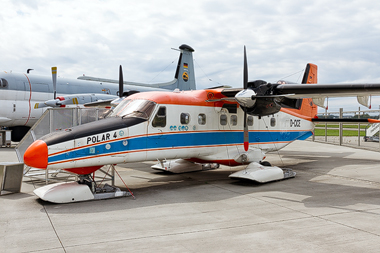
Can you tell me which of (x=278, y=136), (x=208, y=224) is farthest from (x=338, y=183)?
(x=208, y=224)

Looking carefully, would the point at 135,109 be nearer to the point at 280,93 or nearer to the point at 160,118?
the point at 160,118

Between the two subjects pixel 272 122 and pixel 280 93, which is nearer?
pixel 280 93

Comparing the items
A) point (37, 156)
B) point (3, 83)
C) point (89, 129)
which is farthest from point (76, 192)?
point (3, 83)

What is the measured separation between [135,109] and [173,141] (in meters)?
1.49

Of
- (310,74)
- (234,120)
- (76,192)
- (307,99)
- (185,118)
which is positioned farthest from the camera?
(307,99)

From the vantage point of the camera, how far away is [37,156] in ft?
22.9

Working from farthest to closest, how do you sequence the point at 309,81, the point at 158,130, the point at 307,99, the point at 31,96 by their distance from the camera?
the point at 31,96 < the point at 307,99 < the point at 309,81 < the point at 158,130

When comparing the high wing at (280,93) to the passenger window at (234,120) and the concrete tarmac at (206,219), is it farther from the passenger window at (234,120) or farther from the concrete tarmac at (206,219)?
the concrete tarmac at (206,219)

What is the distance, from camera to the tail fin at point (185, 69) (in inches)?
1230

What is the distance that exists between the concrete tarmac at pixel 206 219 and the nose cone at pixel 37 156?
0.96 meters

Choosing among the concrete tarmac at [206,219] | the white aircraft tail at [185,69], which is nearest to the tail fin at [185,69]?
the white aircraft tail at [185,69]

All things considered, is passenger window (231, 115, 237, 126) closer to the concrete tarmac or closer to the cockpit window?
the concrete tarmac

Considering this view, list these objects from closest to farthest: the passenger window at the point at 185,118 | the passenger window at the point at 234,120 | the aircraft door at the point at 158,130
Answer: the aircraft door at the point at 158,130 < the passenger window at the point at 185,118 < the passenger window at the point at 234,120

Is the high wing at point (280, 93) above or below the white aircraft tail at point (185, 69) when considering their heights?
below
